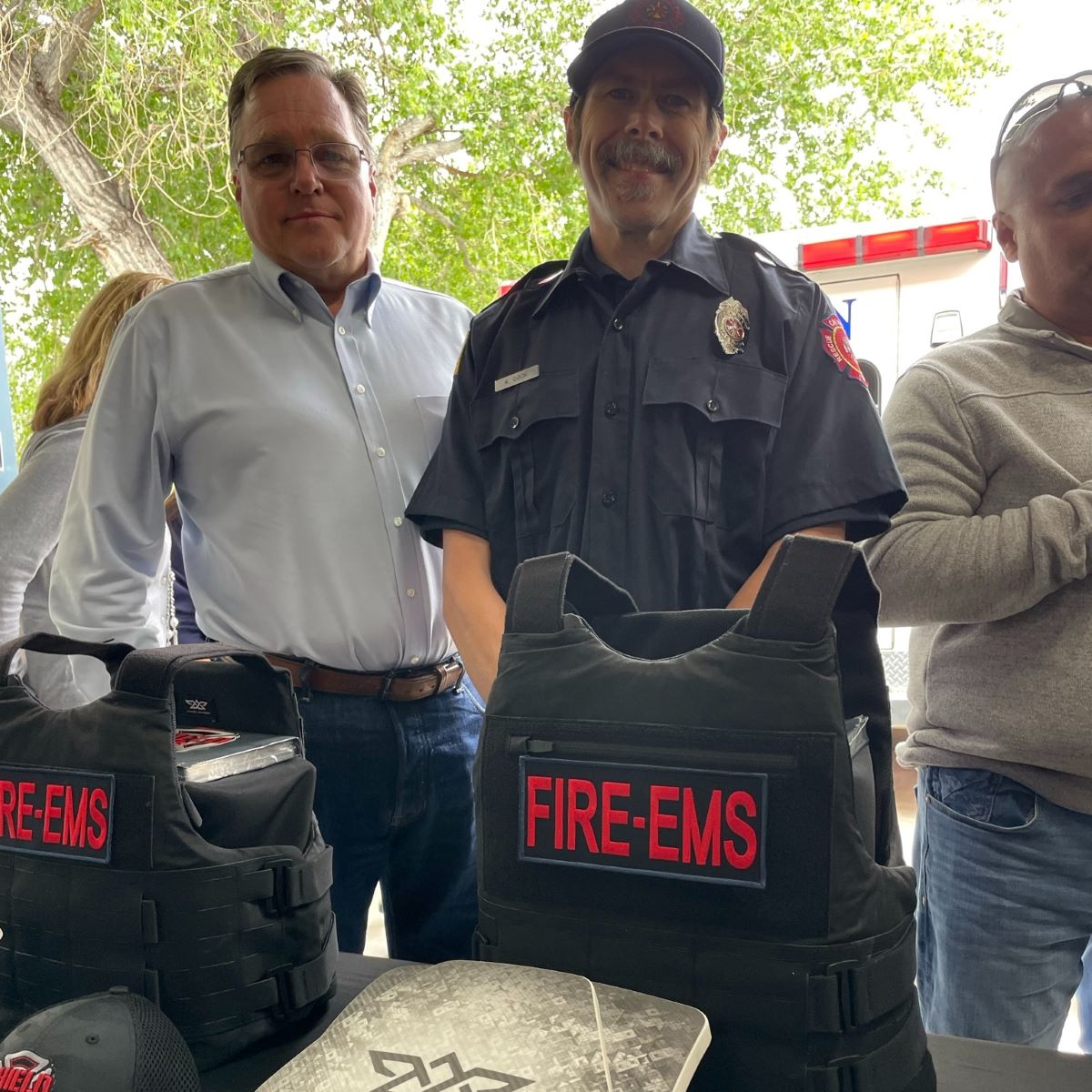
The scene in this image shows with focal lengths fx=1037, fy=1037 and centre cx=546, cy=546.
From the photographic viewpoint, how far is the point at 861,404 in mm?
1132

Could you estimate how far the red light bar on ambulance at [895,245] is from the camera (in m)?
3.14

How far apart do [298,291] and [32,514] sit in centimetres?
81

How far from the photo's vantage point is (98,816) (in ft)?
2.62

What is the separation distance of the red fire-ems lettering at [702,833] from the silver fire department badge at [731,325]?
0.64 m

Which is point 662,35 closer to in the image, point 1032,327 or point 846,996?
point 1032,327

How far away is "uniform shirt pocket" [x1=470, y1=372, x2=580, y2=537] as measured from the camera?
1.19 metres

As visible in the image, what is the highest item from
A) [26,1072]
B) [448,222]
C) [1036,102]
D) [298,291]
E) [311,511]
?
[448,222]

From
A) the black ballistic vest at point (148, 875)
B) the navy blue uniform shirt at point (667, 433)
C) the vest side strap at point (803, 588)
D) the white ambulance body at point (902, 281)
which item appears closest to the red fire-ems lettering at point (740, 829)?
the vest side strap at point (803, 588)

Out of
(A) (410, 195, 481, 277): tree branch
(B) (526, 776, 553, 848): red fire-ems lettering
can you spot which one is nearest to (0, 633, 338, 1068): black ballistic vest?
(B) (526, 776, 553, 848): red fire-ems lettering

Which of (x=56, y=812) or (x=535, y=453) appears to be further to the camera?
(x=535, y=453)

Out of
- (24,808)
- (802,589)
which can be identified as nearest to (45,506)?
(24,808)

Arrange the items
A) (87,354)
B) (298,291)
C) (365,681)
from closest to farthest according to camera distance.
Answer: (365,681) < (298,291) < (87,354)

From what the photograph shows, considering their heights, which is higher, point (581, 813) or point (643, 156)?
point (643, 156)

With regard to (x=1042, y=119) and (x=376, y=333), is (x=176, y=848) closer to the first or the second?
(x=376, y=333)
